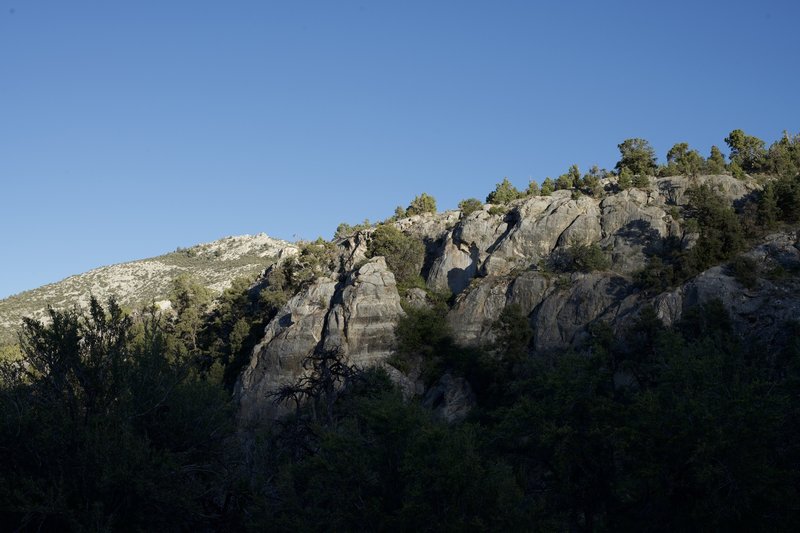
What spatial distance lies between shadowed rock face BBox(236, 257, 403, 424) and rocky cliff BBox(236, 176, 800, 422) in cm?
9

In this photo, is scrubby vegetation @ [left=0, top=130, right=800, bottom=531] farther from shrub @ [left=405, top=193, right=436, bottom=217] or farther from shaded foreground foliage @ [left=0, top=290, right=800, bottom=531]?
shrub @ [left=405, top=193, right=436, bottom=217]

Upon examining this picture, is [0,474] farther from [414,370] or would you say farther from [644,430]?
[414,370]

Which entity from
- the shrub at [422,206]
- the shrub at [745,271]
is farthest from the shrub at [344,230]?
the shrub at [745,271]

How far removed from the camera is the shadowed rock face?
54312 millimetres

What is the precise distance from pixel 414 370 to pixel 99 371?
107ft

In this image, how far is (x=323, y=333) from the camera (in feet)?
186

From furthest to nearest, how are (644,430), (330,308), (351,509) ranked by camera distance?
(330,308) < (644,430) < (351,509)

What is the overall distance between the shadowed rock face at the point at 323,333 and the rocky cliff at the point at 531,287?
9cm

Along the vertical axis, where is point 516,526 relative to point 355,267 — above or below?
below

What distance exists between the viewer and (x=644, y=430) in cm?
2441

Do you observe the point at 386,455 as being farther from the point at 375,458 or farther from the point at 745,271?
the point at 745,271

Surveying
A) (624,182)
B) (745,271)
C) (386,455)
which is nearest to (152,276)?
(624,182)

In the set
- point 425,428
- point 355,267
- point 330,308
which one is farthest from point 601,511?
point 355,267

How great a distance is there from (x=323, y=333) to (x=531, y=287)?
1592 cm
